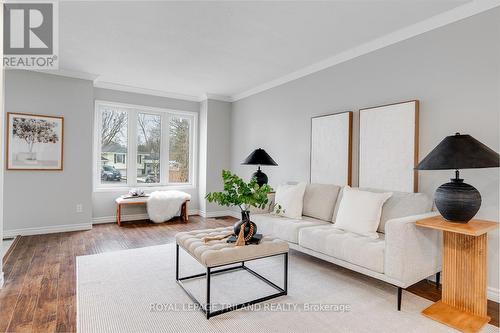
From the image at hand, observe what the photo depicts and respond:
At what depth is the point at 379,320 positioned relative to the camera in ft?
6.92

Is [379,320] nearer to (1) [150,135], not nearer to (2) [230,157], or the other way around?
(2) [230,157]

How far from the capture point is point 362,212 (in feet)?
9.43

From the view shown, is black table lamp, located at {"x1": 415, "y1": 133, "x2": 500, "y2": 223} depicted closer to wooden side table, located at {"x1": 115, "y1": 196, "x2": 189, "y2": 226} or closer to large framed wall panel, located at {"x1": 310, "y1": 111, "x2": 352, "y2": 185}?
large framed wall panel, located at {"x1": 310, "y1": 111, "x2": 352, "y2": 185}

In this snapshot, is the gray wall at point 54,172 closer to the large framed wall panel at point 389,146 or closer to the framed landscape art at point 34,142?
the framed landscape art at point 34,142

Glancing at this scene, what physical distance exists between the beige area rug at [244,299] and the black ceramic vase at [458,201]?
793mm

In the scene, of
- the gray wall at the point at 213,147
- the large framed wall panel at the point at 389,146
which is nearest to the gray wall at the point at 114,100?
the gray wall at the point at 213,147

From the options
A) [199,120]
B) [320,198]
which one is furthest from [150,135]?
[320,198]

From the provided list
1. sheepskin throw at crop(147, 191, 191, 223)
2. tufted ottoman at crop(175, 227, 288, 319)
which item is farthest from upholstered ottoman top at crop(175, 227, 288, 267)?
sheepskin throw at crop(147, 191, 191, 223)

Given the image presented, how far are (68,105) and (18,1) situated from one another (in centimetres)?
222

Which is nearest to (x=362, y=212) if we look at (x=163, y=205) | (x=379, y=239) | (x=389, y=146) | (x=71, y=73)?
(x=379, y=239)

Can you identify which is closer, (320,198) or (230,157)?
(320,198)

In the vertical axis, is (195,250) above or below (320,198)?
below

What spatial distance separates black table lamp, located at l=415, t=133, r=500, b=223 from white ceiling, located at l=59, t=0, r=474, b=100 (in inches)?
54.1

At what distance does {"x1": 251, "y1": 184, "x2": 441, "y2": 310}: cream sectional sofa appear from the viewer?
7.36 ft
